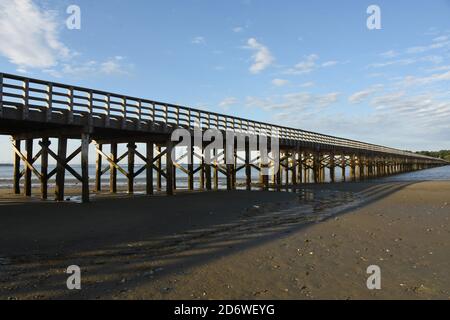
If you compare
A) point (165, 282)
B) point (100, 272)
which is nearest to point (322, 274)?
point (165, 282)

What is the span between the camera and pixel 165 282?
4336 mm

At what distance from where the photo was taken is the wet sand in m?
4.12

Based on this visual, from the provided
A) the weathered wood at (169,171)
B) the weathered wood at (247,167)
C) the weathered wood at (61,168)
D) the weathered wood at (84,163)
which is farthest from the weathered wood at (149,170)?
the weathered wood at (247,167)

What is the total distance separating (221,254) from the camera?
5.62 meters

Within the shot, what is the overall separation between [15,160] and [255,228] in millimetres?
12912

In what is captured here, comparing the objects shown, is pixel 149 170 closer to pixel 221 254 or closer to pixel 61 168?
pixel 61 168

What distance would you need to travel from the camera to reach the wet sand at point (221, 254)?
4.12 metres

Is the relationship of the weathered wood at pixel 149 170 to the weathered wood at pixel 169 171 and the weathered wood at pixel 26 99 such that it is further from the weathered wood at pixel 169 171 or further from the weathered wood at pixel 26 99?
the weathered wood at pixel 26 99

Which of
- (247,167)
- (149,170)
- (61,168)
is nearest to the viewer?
(61,168)

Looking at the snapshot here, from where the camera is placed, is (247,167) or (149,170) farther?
(247,167)

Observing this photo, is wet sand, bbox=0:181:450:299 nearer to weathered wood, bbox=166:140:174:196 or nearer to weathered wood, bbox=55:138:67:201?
weathered wood, bbox=55:138:67:201

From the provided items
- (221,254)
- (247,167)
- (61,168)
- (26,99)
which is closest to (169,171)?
(61,168)

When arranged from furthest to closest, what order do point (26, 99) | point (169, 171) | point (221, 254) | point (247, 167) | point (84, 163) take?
point (247, 167), point (169, 171), point (84, 163), point (26, 99), point (221, 254)
